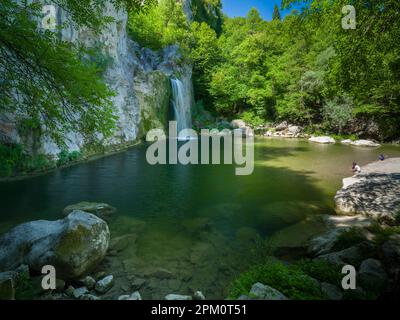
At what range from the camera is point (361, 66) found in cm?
647

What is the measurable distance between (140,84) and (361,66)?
27660 millimetres

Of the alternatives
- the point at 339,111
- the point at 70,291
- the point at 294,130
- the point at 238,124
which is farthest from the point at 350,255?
the point at 238,124

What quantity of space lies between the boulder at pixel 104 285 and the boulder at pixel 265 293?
3.10 metres

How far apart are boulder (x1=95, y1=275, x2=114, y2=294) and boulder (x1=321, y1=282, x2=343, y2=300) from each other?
413 centimetres

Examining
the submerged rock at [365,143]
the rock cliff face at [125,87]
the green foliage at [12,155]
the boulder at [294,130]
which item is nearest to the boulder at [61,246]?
the green foliage at [12,155]

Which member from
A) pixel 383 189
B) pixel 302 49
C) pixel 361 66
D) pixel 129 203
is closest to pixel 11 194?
pixel 129 203

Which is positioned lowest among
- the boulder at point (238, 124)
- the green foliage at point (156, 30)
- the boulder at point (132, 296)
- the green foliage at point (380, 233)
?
the boulder at point (132, 296)

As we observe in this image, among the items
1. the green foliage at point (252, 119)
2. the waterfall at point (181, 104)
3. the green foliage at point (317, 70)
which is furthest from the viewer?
Answer: the green foliage at point (252, 119)

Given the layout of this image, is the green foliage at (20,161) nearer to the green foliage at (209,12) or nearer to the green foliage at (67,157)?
the green foliage at (67,157)

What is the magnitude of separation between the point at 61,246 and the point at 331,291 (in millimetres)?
5390

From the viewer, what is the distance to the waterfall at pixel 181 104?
36219 millimetres

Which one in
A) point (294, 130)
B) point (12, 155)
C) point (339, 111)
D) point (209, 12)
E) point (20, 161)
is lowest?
point (20, 161)

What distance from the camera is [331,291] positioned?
4.31 meters

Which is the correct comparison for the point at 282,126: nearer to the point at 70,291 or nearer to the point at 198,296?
the point at 198,296
